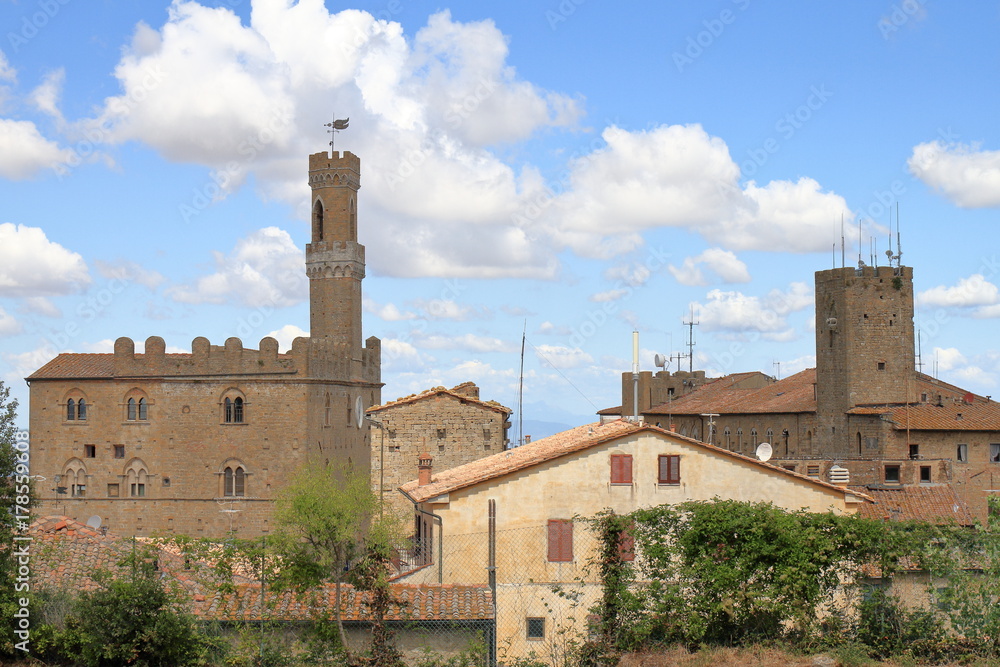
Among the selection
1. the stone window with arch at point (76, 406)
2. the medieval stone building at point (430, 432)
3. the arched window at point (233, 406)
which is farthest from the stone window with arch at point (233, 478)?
the medieval stone building at point (430, 432)

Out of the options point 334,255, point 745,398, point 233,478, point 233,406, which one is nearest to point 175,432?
point 233,406

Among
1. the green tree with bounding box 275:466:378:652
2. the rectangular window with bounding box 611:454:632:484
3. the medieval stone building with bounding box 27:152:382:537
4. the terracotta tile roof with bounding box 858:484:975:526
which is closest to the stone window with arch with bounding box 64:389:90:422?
the medieval stone building with bounding box 27:152:382:537

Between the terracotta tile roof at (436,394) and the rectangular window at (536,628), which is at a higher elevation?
the terracotta tile roof at (436,394)

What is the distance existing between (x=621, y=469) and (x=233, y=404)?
110 feet

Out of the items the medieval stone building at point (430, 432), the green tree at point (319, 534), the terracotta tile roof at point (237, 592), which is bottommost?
the terracotta tile roof at point (237, 592)

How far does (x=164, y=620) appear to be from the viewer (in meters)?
12.3

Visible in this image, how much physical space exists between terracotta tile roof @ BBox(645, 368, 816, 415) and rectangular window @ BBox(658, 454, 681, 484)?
4023 cm

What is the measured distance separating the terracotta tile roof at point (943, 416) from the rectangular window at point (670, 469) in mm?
34776

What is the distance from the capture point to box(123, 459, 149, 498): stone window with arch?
163 feet

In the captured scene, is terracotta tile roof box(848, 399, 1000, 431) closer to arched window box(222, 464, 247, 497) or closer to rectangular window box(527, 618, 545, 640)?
arched window box(222, 464, 247, 497)

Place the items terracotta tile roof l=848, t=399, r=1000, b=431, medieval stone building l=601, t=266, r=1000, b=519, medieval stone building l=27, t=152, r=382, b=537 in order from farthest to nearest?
terracotta tile roof l=848, t=399, r=1000, b=431, medieval stone building l=601, t=266, r=1000, b=519, medieval stone building l=27, t=152, r=382, b=537

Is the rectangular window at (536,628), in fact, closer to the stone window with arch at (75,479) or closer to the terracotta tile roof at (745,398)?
the stone window with arch at (75,479)

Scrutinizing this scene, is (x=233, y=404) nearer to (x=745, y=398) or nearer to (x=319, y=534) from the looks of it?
(x=745, y=398)

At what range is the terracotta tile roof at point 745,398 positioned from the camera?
201 ft
